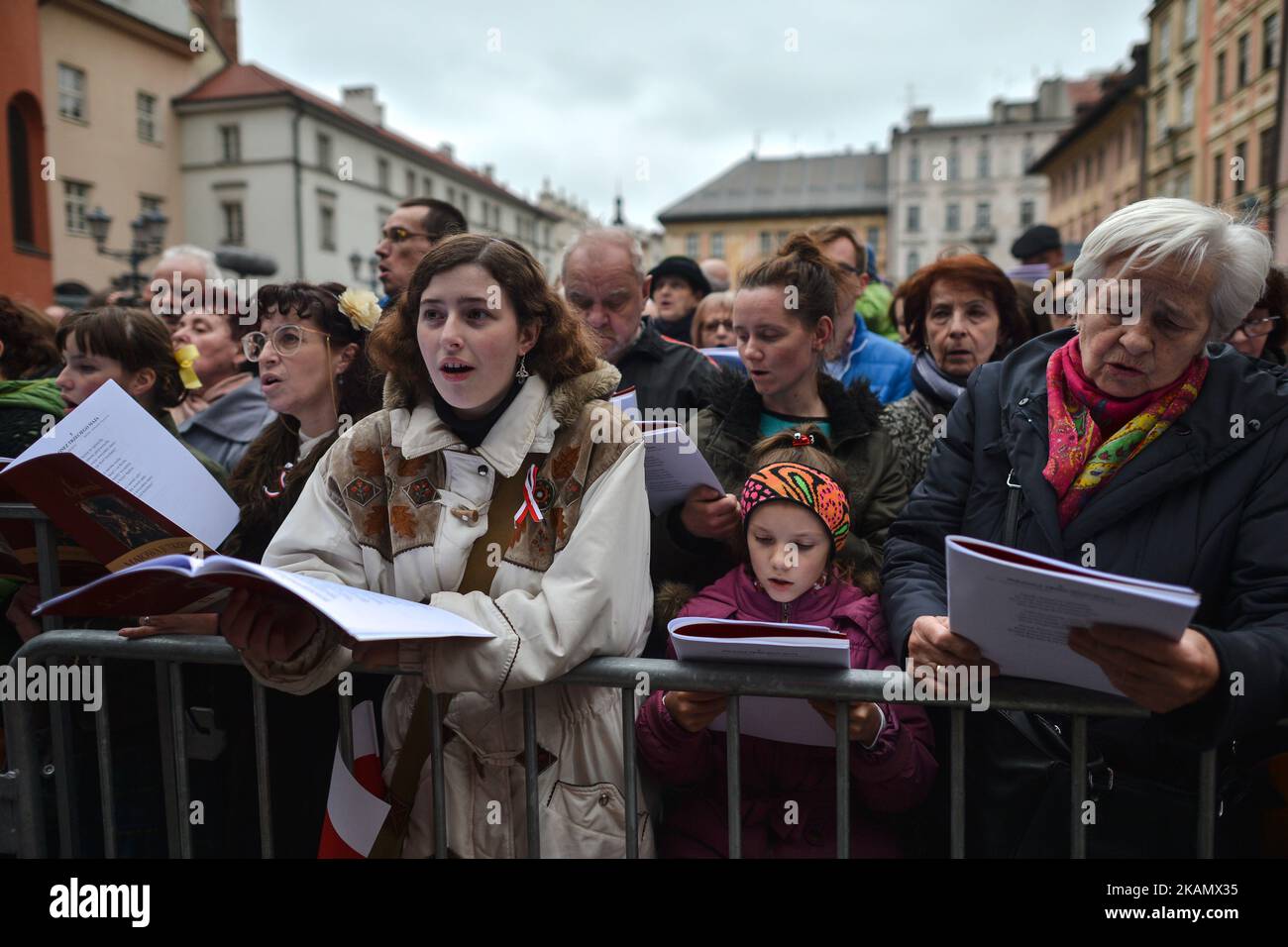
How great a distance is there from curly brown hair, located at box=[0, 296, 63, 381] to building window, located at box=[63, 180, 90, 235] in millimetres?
26729

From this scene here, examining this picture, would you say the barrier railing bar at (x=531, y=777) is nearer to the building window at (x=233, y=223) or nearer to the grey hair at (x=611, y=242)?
the grey hair at (x=611, y=242)

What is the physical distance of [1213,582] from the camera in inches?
73.9

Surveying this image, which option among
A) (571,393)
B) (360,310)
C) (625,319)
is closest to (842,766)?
(571,393)

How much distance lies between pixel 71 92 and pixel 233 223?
27.7 feet

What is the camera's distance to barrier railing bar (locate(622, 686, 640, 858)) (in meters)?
1.95

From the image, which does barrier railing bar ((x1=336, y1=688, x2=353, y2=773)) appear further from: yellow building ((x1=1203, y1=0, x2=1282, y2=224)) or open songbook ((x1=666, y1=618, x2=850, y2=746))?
yellow building ((x1=1203, y1=0, x2=1282, y2=224))

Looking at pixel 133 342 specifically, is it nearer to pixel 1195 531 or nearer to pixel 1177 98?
pixel 1195 531

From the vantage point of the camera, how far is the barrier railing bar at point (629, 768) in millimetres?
1953

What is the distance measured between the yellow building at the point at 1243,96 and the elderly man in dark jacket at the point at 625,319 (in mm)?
21913

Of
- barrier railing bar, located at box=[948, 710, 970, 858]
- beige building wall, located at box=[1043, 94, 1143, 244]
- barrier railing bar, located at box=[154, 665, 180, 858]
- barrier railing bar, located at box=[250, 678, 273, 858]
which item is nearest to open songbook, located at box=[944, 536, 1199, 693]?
barrier railing bar, located at box=[948, 710, 970, 858]

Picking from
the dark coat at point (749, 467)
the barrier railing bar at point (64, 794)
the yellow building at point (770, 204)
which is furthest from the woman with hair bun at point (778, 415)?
the yellow building at point (770, 204)

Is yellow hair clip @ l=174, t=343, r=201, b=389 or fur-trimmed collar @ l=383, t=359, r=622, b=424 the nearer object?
fur-trimmed collar @ l=383, t=359, r=622, b=424
